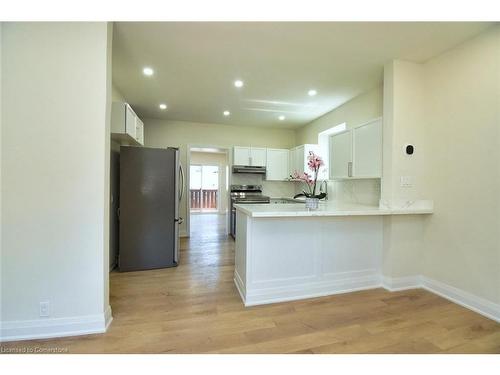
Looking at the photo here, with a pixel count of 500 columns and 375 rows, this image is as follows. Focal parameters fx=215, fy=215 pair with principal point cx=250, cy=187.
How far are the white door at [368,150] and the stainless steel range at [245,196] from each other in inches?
94.9

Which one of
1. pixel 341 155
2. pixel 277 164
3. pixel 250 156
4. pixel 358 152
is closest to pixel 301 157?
pixel 277 164

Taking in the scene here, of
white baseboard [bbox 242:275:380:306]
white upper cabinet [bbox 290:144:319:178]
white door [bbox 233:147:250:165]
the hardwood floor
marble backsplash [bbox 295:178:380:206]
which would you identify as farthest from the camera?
white door [bbox 233:147:250:165]

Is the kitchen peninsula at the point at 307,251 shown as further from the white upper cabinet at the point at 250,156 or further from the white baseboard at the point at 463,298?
the white upper cabinet at the point at 250,156

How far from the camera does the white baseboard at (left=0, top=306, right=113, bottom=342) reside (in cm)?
168

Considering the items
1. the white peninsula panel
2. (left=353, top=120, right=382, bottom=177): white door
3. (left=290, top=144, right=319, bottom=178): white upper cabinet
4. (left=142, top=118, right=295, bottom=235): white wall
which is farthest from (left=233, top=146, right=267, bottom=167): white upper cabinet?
the white peninsula panel

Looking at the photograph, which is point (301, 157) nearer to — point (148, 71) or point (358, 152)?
point (358, 152)

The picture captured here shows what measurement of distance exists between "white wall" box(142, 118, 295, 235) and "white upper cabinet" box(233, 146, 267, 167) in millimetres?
366

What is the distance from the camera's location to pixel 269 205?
2.73 meters

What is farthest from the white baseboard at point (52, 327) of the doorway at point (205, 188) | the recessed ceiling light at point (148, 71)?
the doorway at point (205, 188)

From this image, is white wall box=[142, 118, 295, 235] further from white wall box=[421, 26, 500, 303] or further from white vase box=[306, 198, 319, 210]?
white wall box=[421, 26, 500, 303]

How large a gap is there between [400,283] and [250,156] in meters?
3.73

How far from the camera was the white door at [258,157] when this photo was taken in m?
5.25
